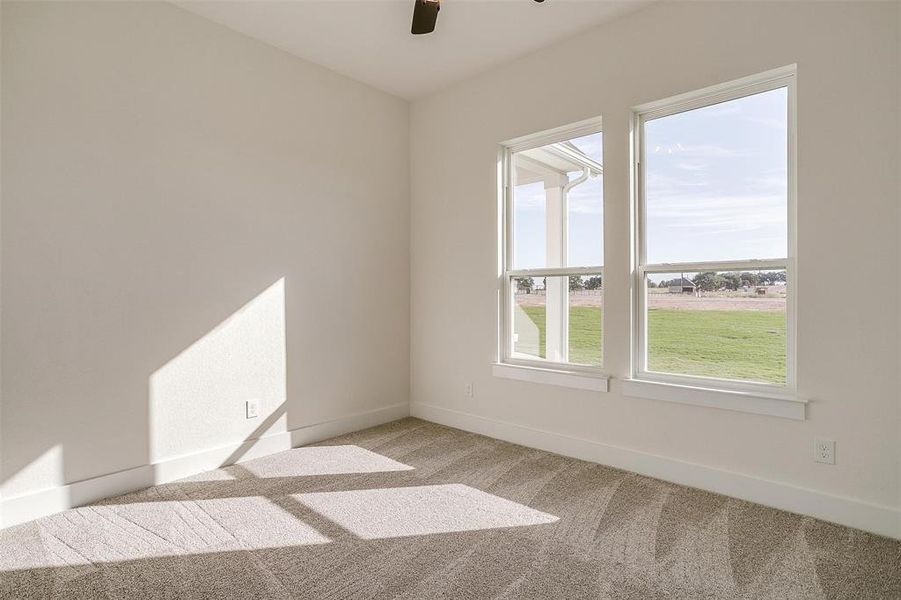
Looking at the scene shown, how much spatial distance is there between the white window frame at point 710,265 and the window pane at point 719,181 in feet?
0.12

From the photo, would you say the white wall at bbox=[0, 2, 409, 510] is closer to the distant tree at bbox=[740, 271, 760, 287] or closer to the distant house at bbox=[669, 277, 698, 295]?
the distant house at bbox=[669, 277, 698, 295]

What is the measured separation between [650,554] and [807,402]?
3.75ft

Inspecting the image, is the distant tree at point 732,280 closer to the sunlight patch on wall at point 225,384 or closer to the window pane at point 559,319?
the window pane at point 559,319

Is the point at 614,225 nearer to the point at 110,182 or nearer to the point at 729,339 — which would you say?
the point at 729,339

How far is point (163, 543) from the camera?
7.19ft

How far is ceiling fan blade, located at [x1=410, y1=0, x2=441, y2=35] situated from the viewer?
A: 2332 millimetres

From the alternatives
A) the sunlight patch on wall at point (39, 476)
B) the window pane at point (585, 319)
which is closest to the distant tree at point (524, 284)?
the window pane at point (585, 319)

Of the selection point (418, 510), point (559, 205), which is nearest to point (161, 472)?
point (418, 510)

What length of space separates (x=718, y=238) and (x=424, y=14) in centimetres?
203

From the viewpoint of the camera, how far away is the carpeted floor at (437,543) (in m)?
1.88

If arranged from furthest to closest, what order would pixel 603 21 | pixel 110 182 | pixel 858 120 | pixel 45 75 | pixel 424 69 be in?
pixel 424 69
pixel 603 21
pixel 110 182
pixel 45 75
pixel 858 120

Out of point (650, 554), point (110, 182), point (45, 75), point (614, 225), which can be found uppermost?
point (45, 75)

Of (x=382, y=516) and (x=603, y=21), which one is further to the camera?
(x=603, y=21)

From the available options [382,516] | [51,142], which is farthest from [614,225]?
[51,142]
